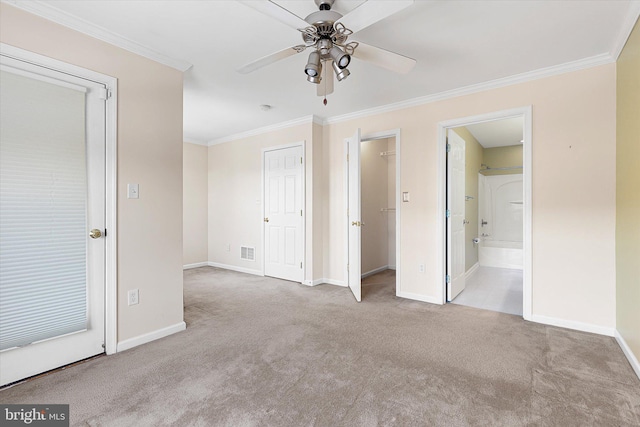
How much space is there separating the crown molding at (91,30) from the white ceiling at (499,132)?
3805mm

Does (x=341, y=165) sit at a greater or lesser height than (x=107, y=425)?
greater

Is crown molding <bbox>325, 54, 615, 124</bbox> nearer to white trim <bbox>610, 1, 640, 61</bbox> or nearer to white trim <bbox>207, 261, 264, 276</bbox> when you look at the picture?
white trim <bbox>610, 1, 640, 61</bbox>

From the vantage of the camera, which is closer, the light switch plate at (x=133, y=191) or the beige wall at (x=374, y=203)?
the light switch plate at (x=133, y=191)

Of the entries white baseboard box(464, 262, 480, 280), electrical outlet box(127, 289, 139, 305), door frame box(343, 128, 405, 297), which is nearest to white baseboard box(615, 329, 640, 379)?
door frame box(343, 128, 405, 297)

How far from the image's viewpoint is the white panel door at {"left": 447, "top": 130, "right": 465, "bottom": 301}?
11.4 feet

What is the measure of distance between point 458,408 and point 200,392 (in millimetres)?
1479

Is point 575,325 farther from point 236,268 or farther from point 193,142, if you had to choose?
point 193,142

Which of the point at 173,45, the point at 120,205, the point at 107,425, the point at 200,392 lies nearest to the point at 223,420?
the point at 200,392

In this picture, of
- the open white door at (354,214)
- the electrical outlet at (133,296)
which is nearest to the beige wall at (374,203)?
the open white door at (354,214)

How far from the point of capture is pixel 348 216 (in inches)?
162

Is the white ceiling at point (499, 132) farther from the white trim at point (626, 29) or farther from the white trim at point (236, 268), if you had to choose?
the white trim at point (236, 268)

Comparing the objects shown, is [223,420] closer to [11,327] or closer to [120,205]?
[11,327]

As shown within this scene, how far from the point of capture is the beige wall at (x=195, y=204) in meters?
5.48

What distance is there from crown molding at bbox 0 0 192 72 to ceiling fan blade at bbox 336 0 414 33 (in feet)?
5.54
